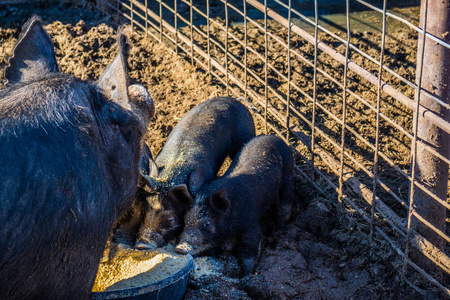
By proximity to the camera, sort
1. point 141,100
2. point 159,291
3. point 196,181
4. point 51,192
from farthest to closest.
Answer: point 196,181
point 159,291
point 141,100
point 51,192

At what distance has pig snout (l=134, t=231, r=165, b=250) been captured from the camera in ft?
11.6

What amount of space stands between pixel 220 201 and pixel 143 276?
934 mm

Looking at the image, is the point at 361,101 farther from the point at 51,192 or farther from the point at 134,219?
the point at 51,192

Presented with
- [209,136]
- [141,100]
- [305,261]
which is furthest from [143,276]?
[209,136]

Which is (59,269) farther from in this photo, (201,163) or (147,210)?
(201,163)

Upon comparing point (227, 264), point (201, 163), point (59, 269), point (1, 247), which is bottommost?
point (227, 264)

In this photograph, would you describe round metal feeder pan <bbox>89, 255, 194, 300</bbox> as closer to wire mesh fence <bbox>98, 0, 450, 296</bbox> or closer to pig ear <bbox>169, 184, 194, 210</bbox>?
pig ear <bbox>169, 184, 194, 210</bbox>

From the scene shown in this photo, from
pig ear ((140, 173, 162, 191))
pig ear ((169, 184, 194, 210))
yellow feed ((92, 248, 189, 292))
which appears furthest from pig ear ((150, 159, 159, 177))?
yellow feed ((92, 248, 189, 292))

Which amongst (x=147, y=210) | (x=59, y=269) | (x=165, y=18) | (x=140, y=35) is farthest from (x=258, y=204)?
(x=165, y=18)

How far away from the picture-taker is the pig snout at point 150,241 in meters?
3.54

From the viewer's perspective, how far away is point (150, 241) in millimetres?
3623

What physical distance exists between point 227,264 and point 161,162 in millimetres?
917

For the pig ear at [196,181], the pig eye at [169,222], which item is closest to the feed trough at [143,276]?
the pig eye at [169,222]

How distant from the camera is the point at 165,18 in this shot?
6719 mm
